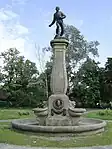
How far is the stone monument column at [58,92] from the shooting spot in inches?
483

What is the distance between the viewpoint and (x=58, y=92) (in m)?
12.8

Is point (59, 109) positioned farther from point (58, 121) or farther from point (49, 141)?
point (49, 141)

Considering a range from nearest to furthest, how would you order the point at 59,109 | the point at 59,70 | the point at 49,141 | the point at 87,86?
the point at 49,141 → the point at 59,109 → the point at 59,70 → the point at 87,86

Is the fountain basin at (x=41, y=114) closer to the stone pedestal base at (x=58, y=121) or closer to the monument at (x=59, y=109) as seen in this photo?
the monument at (x=59, y=109)

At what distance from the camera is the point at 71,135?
1062cm

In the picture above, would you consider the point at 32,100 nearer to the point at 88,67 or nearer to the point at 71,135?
the point at 88,67

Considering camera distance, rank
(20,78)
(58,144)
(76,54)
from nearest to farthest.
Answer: (58,144)
(76,54)
(20,78)

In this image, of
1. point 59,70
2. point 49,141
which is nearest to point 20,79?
point 59,70

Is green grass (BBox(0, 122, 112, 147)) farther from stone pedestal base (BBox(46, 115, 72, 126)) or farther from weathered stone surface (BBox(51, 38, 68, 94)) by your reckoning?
weathered stone surface (BBox(51, 38, 68, 94))

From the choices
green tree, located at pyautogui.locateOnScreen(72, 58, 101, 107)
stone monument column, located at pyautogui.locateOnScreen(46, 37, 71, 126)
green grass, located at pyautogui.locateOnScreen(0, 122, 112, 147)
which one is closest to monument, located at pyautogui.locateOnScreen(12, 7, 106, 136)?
stone monument column, located at pyautogui.locateOnScreen(46, 37, 71, 126)

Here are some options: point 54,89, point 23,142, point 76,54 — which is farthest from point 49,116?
point 76,54

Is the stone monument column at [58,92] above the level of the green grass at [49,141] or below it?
above

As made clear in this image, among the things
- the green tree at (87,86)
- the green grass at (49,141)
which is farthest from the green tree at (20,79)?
the green grass at (49,141)

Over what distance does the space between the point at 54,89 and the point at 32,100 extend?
100 feet
